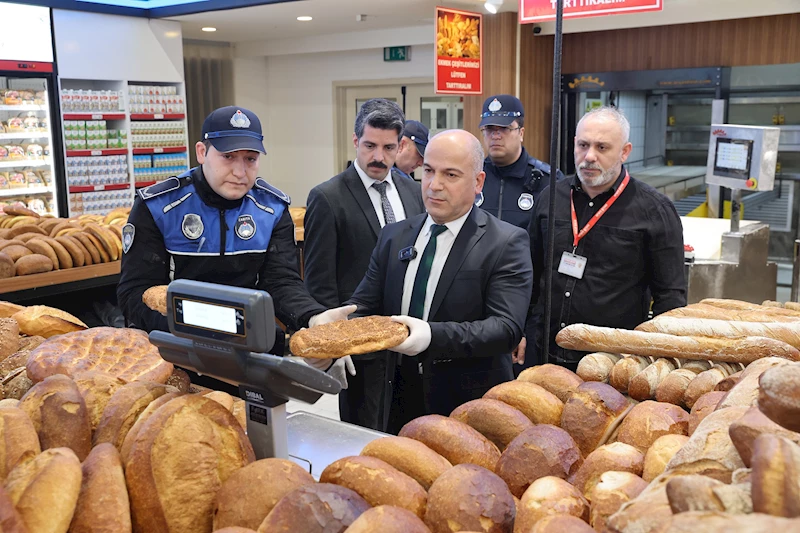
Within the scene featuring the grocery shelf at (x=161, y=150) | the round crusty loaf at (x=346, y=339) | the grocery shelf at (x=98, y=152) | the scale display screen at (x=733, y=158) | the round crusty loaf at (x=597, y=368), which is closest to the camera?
the round crusty loaf at (x=597, y=368)

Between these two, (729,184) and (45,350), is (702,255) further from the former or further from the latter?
(45,350)

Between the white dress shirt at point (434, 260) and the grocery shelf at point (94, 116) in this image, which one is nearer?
the white dress shirt at point (434, 260)

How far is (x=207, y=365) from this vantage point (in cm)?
121

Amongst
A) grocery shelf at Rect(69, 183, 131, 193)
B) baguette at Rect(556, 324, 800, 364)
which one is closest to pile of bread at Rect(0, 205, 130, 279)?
grocery shelf at Rect(69, 183, 131, 193)

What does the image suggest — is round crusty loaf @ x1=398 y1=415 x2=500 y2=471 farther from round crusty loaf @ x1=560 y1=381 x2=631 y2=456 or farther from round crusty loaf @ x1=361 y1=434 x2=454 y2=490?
round crusty loaf @ x1=560 y1=381 x2=631 y2=456

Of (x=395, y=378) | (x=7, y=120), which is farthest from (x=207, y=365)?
(x=7, y=120)

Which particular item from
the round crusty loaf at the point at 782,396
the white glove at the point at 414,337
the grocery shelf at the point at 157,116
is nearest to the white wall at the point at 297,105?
the grocery shelf at the point at 157,116

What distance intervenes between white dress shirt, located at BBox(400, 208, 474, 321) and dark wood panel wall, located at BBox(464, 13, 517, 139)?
5.54 metres

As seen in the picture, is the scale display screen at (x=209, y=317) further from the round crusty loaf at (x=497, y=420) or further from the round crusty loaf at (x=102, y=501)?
the round crusty loaf at (x=497, y=420)

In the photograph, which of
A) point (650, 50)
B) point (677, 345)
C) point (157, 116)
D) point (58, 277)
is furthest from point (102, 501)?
point (157, 116)

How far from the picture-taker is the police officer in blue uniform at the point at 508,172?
380 centimetres

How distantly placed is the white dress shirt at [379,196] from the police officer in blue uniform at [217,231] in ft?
1.70

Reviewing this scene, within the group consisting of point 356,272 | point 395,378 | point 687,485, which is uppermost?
point 687,485

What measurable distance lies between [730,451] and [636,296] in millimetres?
2048
